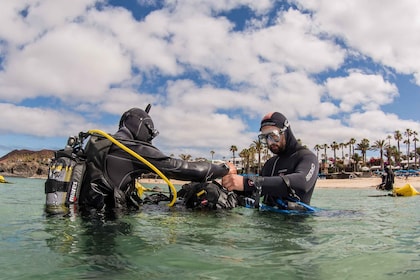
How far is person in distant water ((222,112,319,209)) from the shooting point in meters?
4.44

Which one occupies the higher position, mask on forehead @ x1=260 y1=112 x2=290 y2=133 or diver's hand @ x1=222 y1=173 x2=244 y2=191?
mask on forehead @ x1=260 y1=112 x2=290 y2=133

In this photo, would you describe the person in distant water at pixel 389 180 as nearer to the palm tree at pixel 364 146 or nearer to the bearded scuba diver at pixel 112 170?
the bearded scuba diver at pixel 112 170

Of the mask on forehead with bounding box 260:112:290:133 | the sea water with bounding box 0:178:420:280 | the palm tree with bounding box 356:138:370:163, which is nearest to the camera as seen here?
the sea water with bounding box 0:178:420:280

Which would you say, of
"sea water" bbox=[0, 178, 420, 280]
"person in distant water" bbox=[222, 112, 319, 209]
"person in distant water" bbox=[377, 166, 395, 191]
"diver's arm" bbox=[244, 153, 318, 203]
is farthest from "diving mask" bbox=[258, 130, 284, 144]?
"person in distant water" bbox=[377, 166, 395, 191]

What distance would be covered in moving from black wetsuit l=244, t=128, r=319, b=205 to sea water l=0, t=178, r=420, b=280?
466mm

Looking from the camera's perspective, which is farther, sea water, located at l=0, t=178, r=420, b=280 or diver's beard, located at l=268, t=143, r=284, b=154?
diver's beard, located at l=268, t=143, r=284, b=154

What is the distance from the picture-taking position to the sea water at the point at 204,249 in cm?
214

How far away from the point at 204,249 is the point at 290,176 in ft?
7.62

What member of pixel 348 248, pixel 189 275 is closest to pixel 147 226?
pixel 189 275

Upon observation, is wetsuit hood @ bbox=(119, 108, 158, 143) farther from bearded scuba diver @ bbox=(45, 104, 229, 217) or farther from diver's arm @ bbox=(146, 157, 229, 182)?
diver's arm @ bbox=(146, 157, 229, 182)

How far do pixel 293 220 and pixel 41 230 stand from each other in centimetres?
283

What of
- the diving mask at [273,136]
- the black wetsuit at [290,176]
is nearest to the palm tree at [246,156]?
the black wetsuit at [290,176]

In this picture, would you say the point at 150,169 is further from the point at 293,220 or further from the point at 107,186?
the point at 293,220

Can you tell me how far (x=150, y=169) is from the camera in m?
4.28
